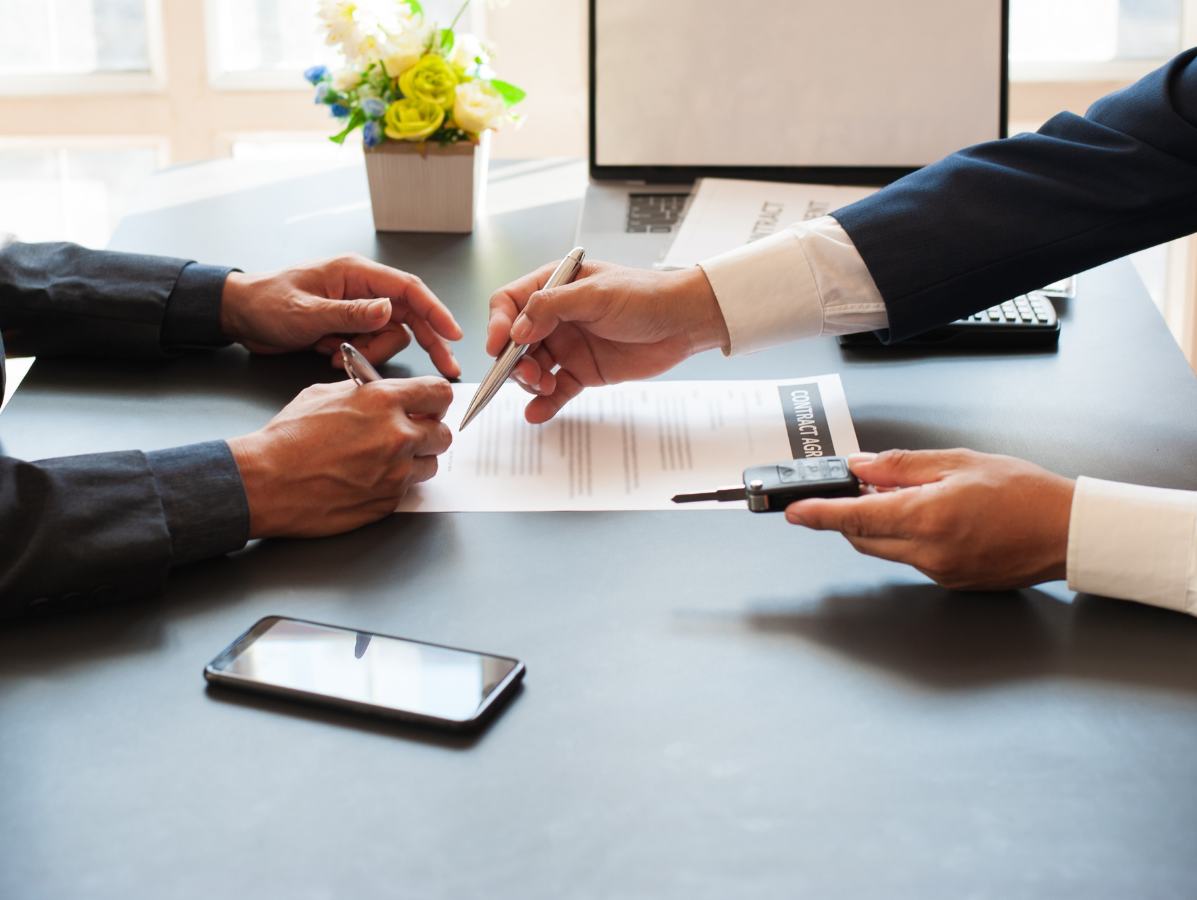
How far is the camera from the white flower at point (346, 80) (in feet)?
4.70

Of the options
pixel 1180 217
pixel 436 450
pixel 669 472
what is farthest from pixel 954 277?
pixel 436 450

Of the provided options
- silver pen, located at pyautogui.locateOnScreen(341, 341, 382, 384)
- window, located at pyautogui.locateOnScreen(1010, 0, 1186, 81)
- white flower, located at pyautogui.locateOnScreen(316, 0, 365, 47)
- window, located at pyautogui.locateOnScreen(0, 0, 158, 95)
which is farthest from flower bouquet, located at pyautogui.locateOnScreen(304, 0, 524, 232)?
window, located at pyautogui.locateOnScreen(1010, 0, 1186, 81)

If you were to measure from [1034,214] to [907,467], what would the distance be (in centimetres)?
45

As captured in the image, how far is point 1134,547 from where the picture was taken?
0.76 metres

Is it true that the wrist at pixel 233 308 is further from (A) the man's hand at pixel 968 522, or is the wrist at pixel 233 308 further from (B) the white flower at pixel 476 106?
(A) the man's hand at pixel 968 522

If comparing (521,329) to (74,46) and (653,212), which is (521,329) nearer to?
(653,212)

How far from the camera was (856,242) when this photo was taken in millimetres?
1116

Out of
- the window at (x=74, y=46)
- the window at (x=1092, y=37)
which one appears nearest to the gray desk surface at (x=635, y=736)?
the window at (x=1092, y=37)

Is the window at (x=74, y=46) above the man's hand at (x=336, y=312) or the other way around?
above

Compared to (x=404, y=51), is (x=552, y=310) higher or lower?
lower

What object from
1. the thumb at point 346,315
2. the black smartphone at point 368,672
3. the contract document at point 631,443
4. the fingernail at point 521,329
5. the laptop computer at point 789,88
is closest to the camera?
the black smartphone at point 368,672

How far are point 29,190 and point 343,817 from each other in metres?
3.30

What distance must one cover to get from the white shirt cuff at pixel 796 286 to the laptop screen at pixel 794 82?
61cm

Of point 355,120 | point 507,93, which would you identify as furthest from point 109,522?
point 507,93
